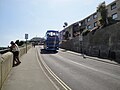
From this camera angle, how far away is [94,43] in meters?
34.7

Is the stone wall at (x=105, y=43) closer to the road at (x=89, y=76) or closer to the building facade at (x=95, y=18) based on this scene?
the road at (x=89, y=76)

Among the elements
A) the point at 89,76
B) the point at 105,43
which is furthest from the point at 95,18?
the point at 89,76

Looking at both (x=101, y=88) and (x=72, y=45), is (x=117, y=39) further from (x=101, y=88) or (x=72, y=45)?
(x=72, y=45)

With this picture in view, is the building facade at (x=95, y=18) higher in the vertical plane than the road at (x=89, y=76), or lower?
higher

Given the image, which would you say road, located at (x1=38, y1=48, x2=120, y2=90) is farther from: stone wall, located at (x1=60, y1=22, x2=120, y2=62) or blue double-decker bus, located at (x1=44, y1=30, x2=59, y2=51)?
blue double-decker bus, located at (x1=44, y1=30, x2=59, y2=51)

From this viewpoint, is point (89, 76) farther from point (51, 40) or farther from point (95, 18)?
point (95, 18)

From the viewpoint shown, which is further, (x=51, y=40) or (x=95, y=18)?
(x=95, y=18)

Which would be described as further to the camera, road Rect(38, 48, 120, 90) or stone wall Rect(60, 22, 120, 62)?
stone wall Rect(60, 22, 120, 62)

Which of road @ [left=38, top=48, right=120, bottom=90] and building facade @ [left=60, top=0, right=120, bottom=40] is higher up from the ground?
building facade @ [left=60, top=0, right=120, bottom=40]

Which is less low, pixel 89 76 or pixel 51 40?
pixel 51 40

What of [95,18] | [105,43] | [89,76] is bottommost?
[89,76]

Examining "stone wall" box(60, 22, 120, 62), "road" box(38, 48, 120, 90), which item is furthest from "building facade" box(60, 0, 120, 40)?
"road" box(38, 48, 120, 90)

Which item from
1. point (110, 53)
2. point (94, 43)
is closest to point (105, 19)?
point (94, 43)

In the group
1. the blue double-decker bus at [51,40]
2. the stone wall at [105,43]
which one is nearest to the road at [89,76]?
the stone wall at [105,43]
